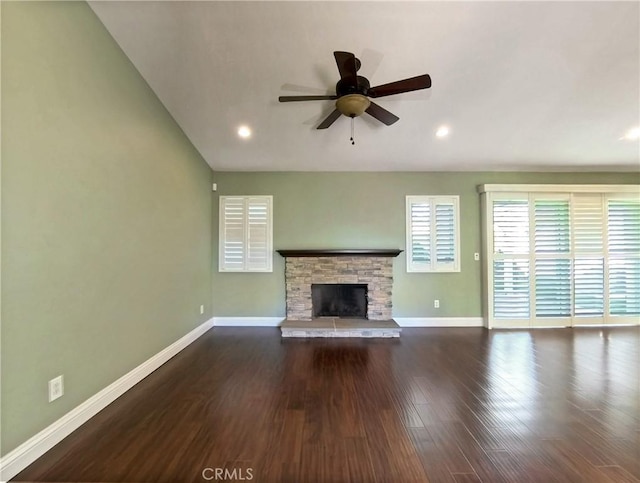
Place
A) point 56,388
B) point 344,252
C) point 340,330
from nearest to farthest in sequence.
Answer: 1. point 56,388
2. point 340,330
3. point 344,252

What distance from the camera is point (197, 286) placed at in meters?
3.96

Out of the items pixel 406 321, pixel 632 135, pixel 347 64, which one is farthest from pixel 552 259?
pixel 347 64

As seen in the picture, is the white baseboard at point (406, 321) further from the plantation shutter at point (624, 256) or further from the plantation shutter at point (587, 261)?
the plantation shutter at point (624, 256)

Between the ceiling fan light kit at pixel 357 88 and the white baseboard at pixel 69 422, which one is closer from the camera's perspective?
the white baseboard at pixel 69 422

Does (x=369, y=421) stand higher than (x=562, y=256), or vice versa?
(x=562, y=256)

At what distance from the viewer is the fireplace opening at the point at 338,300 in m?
4.57

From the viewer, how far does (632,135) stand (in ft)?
11.6

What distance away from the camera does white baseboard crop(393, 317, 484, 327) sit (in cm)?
444

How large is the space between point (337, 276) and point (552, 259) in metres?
3.48

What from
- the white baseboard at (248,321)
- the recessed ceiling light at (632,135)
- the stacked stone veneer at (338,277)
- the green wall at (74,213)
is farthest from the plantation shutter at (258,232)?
the recessed ceiling light at (632,135)

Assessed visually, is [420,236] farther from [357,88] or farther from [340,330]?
[357,88]

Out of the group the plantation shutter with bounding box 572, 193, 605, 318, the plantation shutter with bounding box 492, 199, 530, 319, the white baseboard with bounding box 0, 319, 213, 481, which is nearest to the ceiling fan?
the white baseboard with bounding box 0, 319, 213, 481

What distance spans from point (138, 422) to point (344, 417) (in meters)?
1.51

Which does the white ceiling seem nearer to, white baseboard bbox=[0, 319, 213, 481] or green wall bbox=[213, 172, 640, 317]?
green wall bbox=[213, 172, 640, 317]
